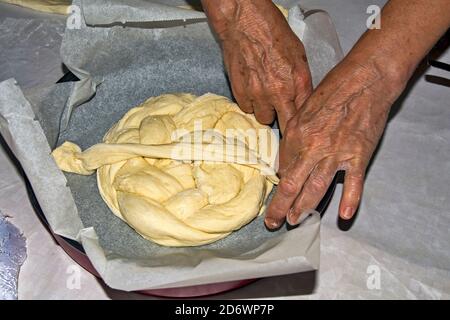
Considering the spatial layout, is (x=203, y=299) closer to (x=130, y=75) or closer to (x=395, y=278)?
(x=395, y=278)

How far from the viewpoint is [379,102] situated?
1.01 meters

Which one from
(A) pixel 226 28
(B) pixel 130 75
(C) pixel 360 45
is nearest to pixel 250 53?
(A) pixel 226 28

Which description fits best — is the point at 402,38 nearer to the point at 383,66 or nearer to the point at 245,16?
the point at 383,66

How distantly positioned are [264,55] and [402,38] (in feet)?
0.83

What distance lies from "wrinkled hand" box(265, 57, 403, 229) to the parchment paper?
0.05 m

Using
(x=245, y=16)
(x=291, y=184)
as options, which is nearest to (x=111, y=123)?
(x=245, y=16)

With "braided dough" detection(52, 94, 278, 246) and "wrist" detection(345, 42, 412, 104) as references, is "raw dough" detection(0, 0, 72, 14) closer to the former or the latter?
"braided dough" detection(52, 94, 278, 246)

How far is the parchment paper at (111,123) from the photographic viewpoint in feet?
3.05

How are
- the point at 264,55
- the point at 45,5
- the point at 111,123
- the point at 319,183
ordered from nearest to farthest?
the point at 319,183 → the point at 264,55 → the point at 111,123 → the point at 45,5

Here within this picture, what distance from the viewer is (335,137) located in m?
0.98

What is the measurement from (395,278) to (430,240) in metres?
0.12

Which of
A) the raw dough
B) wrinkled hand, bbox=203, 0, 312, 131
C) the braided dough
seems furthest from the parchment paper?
the raw dough

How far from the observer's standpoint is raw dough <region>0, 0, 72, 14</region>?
5.05 feet

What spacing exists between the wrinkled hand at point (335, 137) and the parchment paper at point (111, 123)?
54 millimetres
